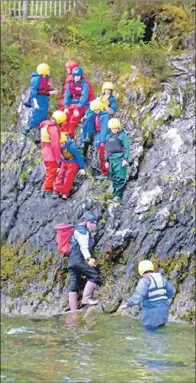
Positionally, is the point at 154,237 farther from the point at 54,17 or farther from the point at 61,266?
the point at 54,17

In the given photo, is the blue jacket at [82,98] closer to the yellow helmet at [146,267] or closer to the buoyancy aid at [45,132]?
the buoyancy aid at [45,132]

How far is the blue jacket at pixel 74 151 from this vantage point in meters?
1.25

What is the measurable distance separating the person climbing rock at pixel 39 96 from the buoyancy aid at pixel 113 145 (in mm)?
171

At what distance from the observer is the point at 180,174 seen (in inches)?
76.6

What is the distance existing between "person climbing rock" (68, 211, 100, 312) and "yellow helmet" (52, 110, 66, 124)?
209 mm

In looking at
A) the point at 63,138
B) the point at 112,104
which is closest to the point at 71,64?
the point at 112,104

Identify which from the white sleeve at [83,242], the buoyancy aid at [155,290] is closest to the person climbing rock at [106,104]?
the white sleeve at [83,242]

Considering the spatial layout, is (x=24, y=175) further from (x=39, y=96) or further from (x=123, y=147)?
(x=123, y=147)

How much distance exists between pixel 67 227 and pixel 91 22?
1.68 ft

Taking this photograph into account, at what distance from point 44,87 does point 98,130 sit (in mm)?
258

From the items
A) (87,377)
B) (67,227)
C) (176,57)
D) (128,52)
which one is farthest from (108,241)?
(87,377)

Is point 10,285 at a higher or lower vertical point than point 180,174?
lower

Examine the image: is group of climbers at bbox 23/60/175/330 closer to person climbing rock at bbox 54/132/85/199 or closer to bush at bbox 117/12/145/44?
person climbing rock at bbox 54/132/85/199

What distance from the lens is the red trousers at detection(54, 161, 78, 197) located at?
1263mm
